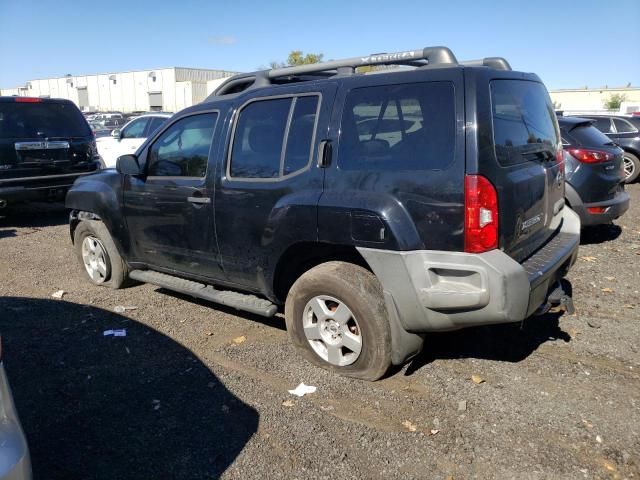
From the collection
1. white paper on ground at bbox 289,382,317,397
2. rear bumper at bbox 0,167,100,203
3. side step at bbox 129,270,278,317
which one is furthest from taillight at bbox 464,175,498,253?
rear bumper at bbox 0,167,100,203

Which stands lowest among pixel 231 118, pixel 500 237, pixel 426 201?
pixel 500 237

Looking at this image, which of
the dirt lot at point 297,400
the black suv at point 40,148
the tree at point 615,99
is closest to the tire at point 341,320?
the dirt lot at point 297,400

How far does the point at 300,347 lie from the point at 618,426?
2067 mm

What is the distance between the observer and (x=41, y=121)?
8.57 meters

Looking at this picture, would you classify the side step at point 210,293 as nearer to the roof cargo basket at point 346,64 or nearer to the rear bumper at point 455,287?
the rear bumper at point 455,287

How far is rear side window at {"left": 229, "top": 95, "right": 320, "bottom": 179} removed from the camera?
3.75m

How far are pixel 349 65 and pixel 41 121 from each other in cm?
662

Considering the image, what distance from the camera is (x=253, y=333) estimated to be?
15.0 ft

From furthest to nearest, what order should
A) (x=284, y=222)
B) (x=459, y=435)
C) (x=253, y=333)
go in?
1. (x=253, y=333)
2. (x=284, y=222)
3. (x=459, y=435)

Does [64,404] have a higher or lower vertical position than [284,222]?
lower

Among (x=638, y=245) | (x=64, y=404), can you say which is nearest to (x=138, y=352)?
(x=64, y=404)

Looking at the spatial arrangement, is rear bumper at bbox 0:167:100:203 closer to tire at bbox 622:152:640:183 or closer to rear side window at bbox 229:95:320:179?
rear side window at bbox 229:95:320:179

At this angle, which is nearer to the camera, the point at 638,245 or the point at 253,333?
the point at 253,333

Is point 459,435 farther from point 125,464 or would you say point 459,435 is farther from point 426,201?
point 125,464
